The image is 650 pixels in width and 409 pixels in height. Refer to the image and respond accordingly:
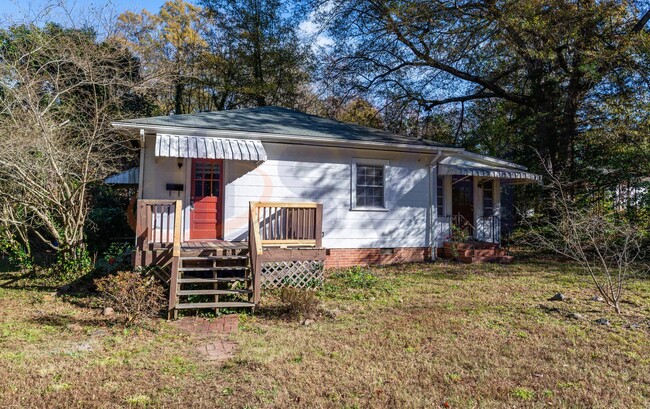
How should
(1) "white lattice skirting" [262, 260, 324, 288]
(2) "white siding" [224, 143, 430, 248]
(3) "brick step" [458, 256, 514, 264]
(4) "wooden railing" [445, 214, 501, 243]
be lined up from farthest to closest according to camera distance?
(4) "wooden railing" [445, 214, 501, 243]
(3) "brick step" [458, 256, 514, 264]
(2) "white siding" [224, 143, 430, 248]
(1) "white lattice skirting" [262, 260, 324, 288]

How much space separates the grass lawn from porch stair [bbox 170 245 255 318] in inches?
16.9

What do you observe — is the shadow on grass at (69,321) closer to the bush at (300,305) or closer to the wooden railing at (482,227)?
the bush at (300,305)

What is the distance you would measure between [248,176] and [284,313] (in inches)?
159

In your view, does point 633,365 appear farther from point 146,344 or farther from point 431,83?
point 431,83

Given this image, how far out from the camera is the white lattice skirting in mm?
8172

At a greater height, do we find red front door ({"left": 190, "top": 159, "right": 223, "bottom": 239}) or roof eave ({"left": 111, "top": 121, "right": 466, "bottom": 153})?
roof eave ({"left": 111, "top": 121, "right": 466, "bottom": 153})

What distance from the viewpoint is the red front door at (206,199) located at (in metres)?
9.11

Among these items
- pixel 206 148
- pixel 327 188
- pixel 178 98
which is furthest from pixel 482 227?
pixel 178 98

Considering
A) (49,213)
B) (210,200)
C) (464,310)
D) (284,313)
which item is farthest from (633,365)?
(49,213)

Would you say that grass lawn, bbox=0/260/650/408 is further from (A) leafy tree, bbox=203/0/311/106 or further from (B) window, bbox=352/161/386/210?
(A) leafy tree, bbox=203/0/311/106

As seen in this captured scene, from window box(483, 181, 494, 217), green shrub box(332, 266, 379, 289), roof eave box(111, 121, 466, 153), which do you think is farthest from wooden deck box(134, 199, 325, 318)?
window box(483, 181, 494, 217)

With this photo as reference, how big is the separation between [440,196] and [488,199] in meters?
2.01

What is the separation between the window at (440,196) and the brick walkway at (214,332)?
749 centimetres

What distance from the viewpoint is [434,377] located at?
401cm
